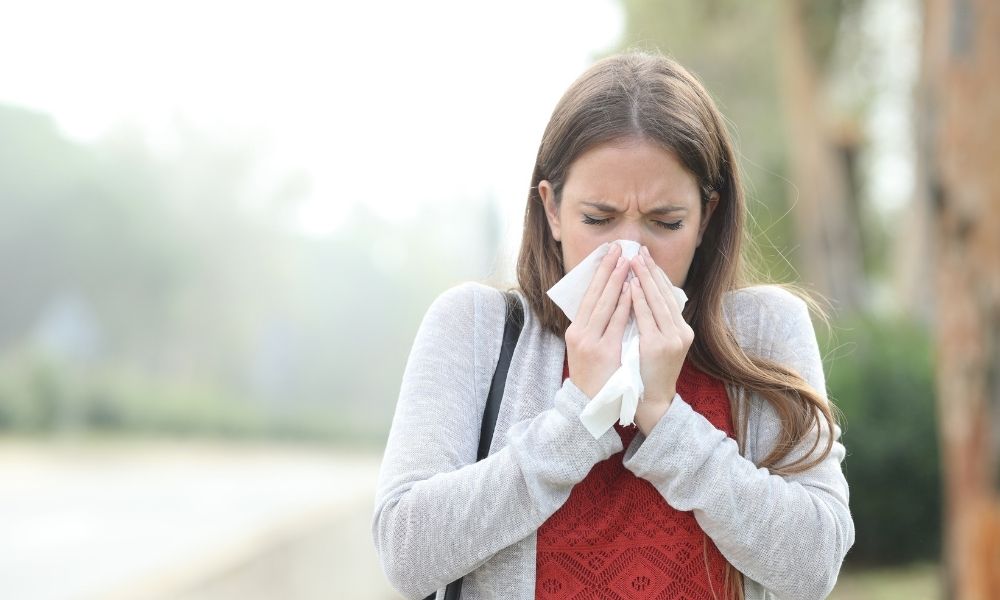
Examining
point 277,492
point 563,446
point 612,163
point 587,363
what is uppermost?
point 612,163

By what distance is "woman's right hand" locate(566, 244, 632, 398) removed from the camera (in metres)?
1.93

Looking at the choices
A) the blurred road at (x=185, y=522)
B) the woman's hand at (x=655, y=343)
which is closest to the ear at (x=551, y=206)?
the woman's hand at (x=655, y=343)

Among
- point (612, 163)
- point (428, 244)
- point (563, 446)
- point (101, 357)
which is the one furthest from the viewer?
point (101, 357)

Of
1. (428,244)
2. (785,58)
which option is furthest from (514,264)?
(785,58)

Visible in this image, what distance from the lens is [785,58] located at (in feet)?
45.8


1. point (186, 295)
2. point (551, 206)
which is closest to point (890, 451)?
point (551, 206)

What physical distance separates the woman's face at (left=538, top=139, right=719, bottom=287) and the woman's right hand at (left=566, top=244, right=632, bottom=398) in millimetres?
65

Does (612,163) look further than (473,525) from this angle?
Yes

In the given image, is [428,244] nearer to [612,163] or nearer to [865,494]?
[865,494]

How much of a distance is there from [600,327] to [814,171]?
40.6 ft

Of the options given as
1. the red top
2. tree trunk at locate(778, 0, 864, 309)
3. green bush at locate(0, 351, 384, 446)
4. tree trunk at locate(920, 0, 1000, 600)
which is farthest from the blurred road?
tree trunk at locate(778, 0, 864, 309)

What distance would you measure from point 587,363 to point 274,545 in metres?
5.71

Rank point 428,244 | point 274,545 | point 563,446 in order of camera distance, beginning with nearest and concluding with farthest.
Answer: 1. point 563,446
2. point 274,545
3. point 428,244

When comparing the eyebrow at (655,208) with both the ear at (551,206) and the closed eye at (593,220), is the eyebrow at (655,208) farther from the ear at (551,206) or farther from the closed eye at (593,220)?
the ear at (551,206)
